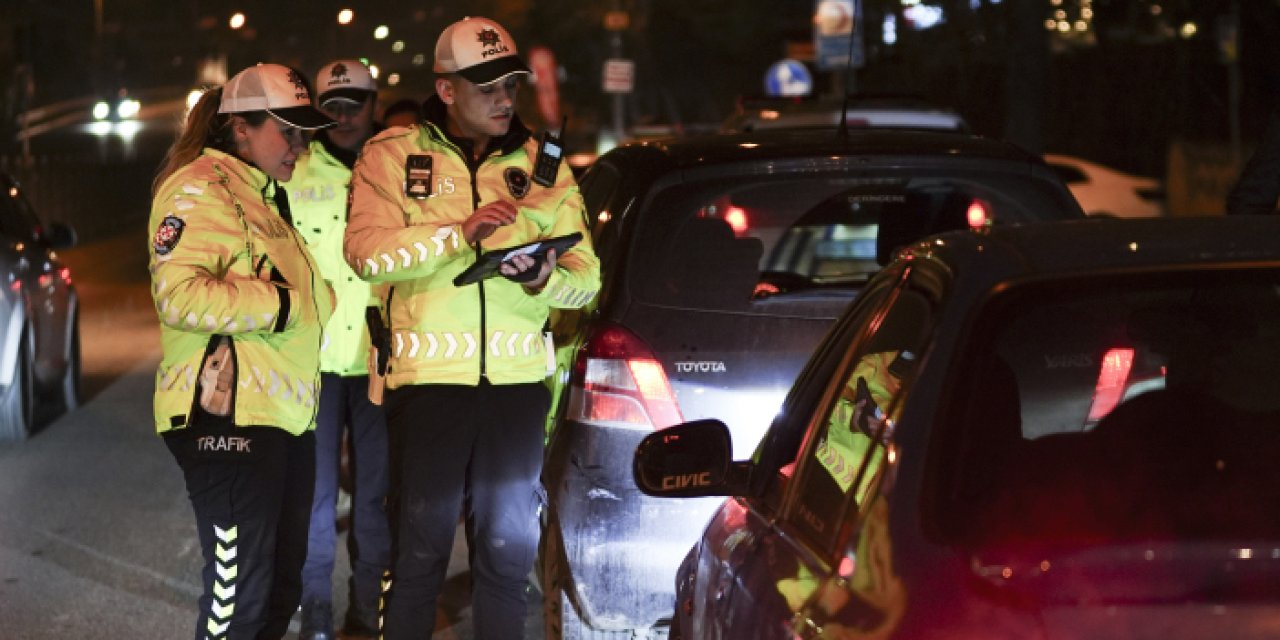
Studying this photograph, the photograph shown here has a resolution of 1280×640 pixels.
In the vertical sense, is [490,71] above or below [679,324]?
above

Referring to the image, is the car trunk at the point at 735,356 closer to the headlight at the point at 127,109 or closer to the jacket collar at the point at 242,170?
the jacket collar at the point at 242,170

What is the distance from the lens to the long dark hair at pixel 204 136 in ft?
16.3

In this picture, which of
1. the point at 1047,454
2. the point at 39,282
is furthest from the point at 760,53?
the point at 1047,454

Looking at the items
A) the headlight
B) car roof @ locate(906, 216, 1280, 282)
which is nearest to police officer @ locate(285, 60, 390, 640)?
car roof @ locate(906, 216, 1280, 282)

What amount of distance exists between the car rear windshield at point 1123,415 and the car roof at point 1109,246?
31 mm

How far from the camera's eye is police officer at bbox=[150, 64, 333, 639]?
471cm

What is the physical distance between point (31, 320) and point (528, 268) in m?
6.85

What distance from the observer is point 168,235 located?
470 cm

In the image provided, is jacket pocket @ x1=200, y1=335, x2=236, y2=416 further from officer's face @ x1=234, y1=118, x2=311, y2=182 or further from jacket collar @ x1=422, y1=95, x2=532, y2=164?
jacket collar @ x1=422, y1=95, x2=532, y2=164

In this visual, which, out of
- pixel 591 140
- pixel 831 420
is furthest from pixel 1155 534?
pixel 591 140

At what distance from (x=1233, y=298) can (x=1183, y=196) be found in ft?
76.8

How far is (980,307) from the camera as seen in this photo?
8.98 ft

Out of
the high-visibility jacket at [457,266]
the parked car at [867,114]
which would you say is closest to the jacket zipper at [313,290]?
the high-visibility jacket at [457,266]

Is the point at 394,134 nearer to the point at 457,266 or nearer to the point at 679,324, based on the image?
the point at 457,266
